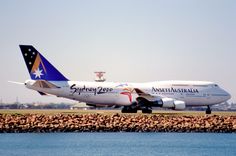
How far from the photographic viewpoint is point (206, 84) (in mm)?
72250

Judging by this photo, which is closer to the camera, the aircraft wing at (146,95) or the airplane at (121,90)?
the airplane at (121,90)

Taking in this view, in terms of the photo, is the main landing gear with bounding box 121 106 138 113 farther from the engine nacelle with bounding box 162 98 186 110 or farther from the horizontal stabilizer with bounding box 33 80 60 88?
the horizontal stabilizer with bounding box 33 80 60 88

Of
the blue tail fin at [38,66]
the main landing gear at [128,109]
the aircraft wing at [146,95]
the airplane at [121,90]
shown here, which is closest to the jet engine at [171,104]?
the airplane at [121,90]

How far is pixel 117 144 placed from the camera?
43.2 m

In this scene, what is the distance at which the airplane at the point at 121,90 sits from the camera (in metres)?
65.4

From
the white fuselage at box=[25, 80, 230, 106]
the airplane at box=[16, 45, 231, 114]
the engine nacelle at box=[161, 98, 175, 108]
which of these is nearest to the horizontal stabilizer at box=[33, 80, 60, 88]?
the airplane at box=[16, 45, 231, 114]

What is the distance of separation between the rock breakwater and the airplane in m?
8.73

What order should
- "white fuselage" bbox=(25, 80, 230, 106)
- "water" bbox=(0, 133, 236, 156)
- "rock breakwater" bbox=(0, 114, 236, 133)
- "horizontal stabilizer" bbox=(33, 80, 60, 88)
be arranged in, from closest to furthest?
1. "water" bbox=(0, 133, 236, 156)
2. "rock breakwater" bbox=(0, 114, 236, 133)
3. "horizontal stabilizer" bbox=(33, 80, 60, 88)
4. "white fuselage" bbox=(25, 80, 230, 106)

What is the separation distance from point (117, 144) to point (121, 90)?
24858 mm

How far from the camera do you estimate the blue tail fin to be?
6550 cm

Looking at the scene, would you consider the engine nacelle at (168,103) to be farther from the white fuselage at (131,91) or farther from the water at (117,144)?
the water at (117,144)

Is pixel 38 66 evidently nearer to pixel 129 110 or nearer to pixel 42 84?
pixel 42 84

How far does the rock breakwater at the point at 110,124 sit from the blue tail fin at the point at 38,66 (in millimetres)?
9147

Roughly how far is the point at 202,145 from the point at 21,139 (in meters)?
11.6
